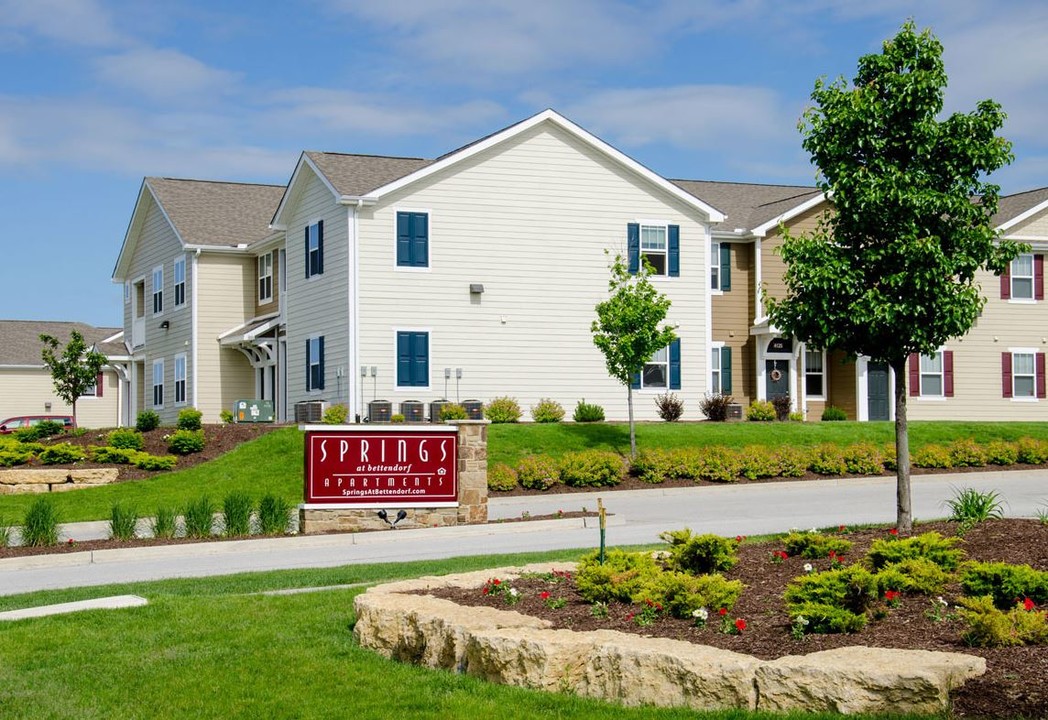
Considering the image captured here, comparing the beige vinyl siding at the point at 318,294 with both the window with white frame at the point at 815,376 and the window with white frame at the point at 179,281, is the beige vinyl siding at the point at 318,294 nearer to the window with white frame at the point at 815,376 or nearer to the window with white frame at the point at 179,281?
the window with white frame at the point at 179,281

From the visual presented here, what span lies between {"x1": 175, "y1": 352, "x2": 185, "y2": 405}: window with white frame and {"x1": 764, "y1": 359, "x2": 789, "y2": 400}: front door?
19626mm

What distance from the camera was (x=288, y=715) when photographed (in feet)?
25.7

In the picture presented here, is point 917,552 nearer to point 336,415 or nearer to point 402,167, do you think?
point 336,415

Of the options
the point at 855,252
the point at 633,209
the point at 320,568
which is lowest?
the point at 320,568

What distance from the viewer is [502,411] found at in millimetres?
33031

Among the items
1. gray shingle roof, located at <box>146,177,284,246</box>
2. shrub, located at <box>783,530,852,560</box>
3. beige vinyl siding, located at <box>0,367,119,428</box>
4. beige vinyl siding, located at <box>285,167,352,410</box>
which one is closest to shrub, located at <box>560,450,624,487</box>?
beige vinyl siding, located at <box>285,167,352,410</box>

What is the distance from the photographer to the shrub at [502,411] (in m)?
32.9

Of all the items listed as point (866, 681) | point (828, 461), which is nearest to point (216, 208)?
point (828, 461)

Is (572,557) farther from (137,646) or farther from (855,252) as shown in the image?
(137,646)

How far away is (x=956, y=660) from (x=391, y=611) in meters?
4.27

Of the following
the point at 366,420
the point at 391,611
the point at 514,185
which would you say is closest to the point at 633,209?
the point at 514,185

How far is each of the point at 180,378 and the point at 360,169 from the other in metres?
11.8

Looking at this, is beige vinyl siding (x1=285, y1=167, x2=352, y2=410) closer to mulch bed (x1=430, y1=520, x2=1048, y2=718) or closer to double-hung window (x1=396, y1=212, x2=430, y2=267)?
double-hung window (x1=396, y1=212, x2=430, y2=267)

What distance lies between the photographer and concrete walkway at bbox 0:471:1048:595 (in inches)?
662
